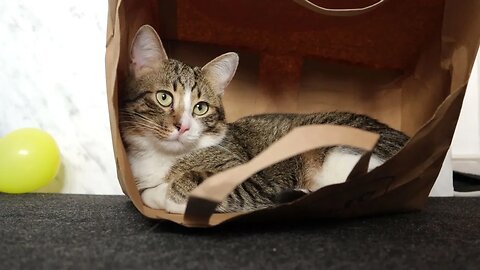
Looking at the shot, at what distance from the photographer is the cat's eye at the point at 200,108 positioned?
1109mm

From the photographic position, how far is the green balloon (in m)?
1.27

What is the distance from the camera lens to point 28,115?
1.51 metres

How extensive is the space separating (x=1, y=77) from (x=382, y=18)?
1.09 m

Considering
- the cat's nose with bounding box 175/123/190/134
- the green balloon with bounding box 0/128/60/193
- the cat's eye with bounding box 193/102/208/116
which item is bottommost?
the green balloon with bounding box 0/128/60/193

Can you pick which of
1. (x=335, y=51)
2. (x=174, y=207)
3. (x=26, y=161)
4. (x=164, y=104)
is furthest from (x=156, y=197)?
(x=335, y=51)

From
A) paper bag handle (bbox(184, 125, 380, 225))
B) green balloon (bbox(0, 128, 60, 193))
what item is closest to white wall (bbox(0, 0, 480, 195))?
green balloon (bbox(0, 128, 60, 193))

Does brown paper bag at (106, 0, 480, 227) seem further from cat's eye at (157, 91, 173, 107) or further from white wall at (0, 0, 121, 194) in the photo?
A: white wall at (0, 0, 121, 194)

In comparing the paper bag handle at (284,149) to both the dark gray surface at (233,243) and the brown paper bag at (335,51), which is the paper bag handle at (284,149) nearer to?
the dark gray surface at (233,243)

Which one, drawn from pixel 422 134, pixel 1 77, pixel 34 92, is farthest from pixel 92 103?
pixel 422 134

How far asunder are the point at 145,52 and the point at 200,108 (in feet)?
0.55

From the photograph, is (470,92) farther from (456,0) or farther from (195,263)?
(195,263)

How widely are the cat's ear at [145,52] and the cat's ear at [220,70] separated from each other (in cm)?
11

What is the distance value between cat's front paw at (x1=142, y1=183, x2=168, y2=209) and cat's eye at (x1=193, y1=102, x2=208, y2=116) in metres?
0.18

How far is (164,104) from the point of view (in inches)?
42.1
